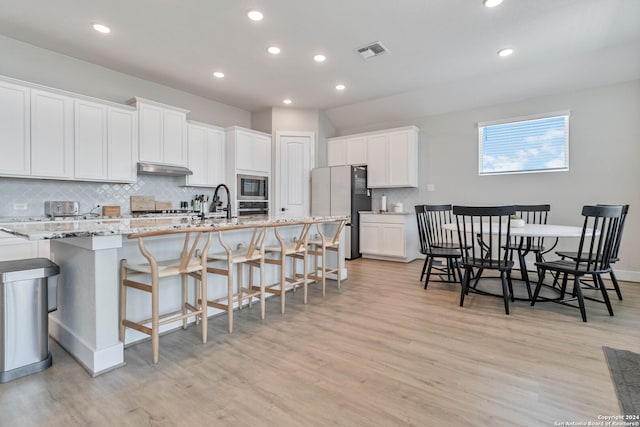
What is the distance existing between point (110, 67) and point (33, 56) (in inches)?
30.2

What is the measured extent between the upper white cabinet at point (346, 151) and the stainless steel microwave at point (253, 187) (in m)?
1.41

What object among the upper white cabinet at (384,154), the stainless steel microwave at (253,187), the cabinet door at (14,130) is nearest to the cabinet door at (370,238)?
the upper white cabinet at (384,154)

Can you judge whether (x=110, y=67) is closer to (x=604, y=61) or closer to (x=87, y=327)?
(x=87, y=327)

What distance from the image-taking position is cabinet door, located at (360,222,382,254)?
217 inches

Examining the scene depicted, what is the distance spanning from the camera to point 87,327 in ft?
6.11

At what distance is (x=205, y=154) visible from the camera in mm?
5000

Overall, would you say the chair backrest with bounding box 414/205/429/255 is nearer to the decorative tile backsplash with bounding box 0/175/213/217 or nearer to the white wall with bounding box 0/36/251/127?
the decorative tile backsplash with bounding box 0/175/213/217

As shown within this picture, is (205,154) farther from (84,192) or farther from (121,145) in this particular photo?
(84,192)

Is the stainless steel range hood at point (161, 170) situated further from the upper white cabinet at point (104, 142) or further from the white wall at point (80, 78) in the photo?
the white wall at point (80, 78)

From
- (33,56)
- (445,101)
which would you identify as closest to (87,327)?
(33,56)

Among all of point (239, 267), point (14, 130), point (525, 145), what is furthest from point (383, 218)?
point (14, 130)

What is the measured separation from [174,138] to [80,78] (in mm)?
1257

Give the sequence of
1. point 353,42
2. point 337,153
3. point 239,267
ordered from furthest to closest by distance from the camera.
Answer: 1. point 337,153
2. point 353,42
3. point 239,267

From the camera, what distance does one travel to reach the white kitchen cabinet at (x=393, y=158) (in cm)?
530
